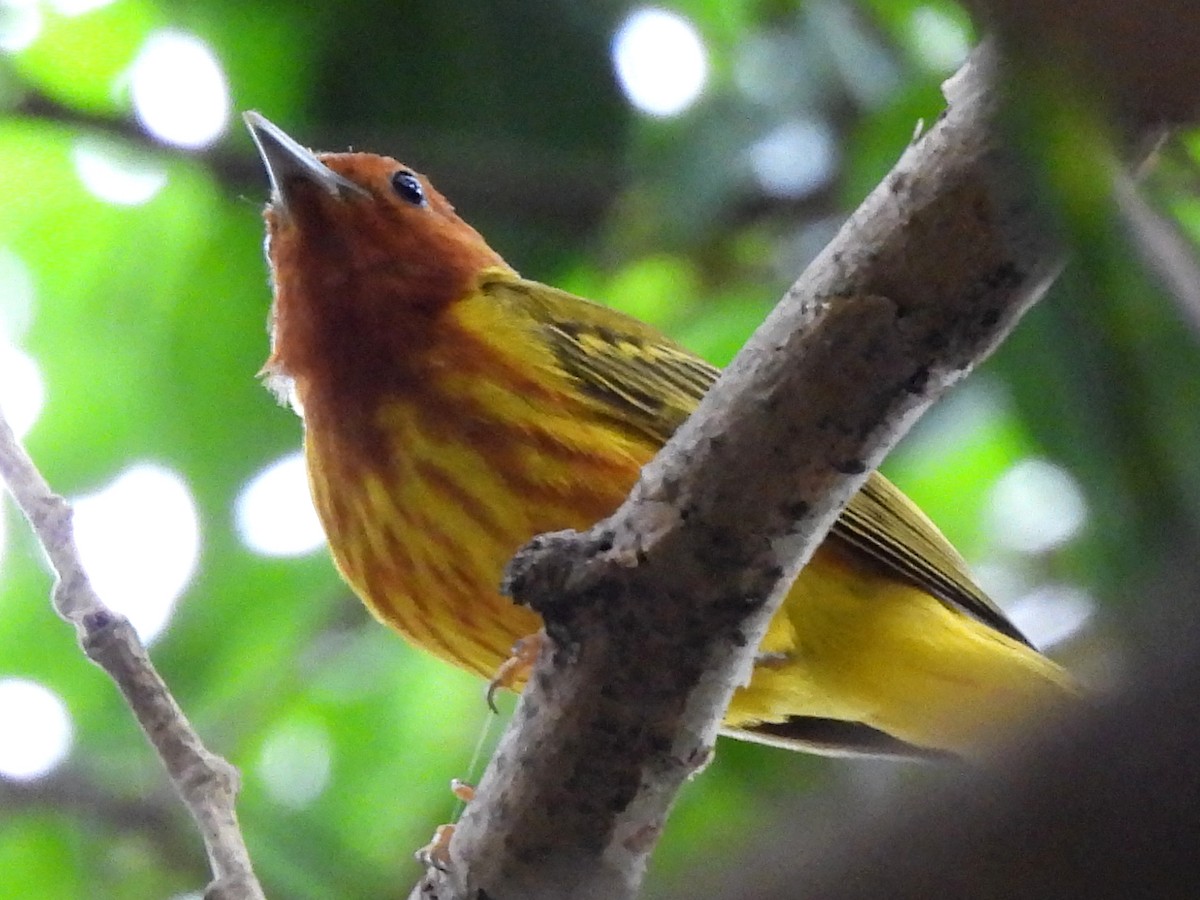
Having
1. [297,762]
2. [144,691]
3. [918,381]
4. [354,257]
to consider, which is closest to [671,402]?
[354,257]

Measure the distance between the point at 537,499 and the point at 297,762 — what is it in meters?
1.52

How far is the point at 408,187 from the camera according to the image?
149 inches

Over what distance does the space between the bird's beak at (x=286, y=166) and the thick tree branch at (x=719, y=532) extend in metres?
1.64

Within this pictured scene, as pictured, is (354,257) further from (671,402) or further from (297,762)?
(297,762)

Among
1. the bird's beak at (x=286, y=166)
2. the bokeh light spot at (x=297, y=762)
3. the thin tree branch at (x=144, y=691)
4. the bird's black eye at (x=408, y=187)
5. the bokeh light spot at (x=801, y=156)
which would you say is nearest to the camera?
the thin tree branch at (x=144, y=691)

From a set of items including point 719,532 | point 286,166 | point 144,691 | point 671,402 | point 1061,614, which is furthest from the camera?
point 286,166

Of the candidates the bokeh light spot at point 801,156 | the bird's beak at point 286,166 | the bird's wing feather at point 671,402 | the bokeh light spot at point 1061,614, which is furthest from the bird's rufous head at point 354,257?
the bokeh light spot at point 1061,614

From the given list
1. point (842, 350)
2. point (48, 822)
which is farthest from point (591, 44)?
point (48, 822)

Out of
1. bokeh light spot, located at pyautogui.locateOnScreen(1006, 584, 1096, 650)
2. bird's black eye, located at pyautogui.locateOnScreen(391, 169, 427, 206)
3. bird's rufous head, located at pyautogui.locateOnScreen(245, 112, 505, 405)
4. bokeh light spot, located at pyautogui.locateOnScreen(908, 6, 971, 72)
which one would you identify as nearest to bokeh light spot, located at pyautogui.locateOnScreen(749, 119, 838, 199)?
bokeh light spot, located at pyautogui.locateOnScreen(908, 6, 971, 72)

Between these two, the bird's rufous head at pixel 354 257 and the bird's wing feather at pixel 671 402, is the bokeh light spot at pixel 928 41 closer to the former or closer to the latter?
the bird's wing feather at pixel 671 402

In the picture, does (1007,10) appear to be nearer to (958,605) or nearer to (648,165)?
(958,605)

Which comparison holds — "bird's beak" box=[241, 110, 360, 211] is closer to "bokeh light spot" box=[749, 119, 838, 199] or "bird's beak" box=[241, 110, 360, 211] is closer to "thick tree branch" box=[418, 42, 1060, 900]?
"bokeh light spot" box=[749, 119, 838, 199]

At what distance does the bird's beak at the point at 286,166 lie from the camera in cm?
324

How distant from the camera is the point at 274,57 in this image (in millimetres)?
3209
